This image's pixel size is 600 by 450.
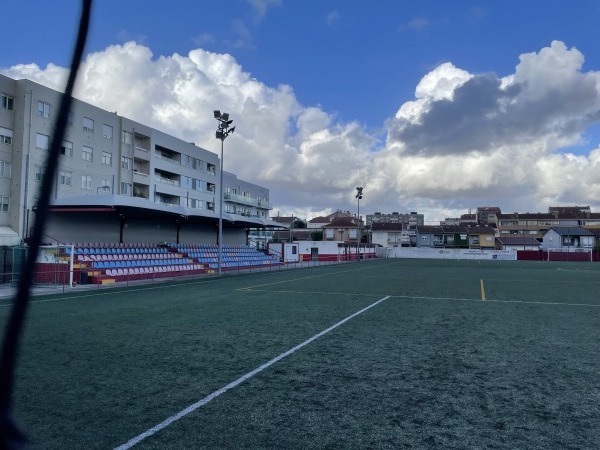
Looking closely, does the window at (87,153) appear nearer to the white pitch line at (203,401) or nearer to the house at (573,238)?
the white pitch line at (203,401)

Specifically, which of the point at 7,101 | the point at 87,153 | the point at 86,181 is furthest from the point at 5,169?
the point at 87,153

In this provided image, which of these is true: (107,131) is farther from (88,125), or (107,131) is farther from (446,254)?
(446,254)

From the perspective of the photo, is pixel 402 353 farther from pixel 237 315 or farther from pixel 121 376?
pixel 237 315

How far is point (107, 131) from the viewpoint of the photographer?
135ft

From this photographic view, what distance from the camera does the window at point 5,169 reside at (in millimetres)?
32188

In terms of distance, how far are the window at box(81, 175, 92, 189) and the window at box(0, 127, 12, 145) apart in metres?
5.94

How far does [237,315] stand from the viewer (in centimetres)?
1463

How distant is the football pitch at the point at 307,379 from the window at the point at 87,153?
25926 mm

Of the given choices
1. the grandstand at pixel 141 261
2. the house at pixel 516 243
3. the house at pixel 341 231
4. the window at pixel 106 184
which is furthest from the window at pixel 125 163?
the house at pixel 516 243

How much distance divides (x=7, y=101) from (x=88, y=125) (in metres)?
6.77

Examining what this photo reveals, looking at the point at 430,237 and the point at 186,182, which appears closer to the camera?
the point at 186,182

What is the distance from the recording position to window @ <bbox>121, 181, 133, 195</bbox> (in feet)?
144

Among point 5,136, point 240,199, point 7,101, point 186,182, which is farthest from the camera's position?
point 240,199

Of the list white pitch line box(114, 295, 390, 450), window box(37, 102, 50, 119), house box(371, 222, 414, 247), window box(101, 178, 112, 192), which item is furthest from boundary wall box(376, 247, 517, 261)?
white pitch line box(114, 295, 390, 450)
